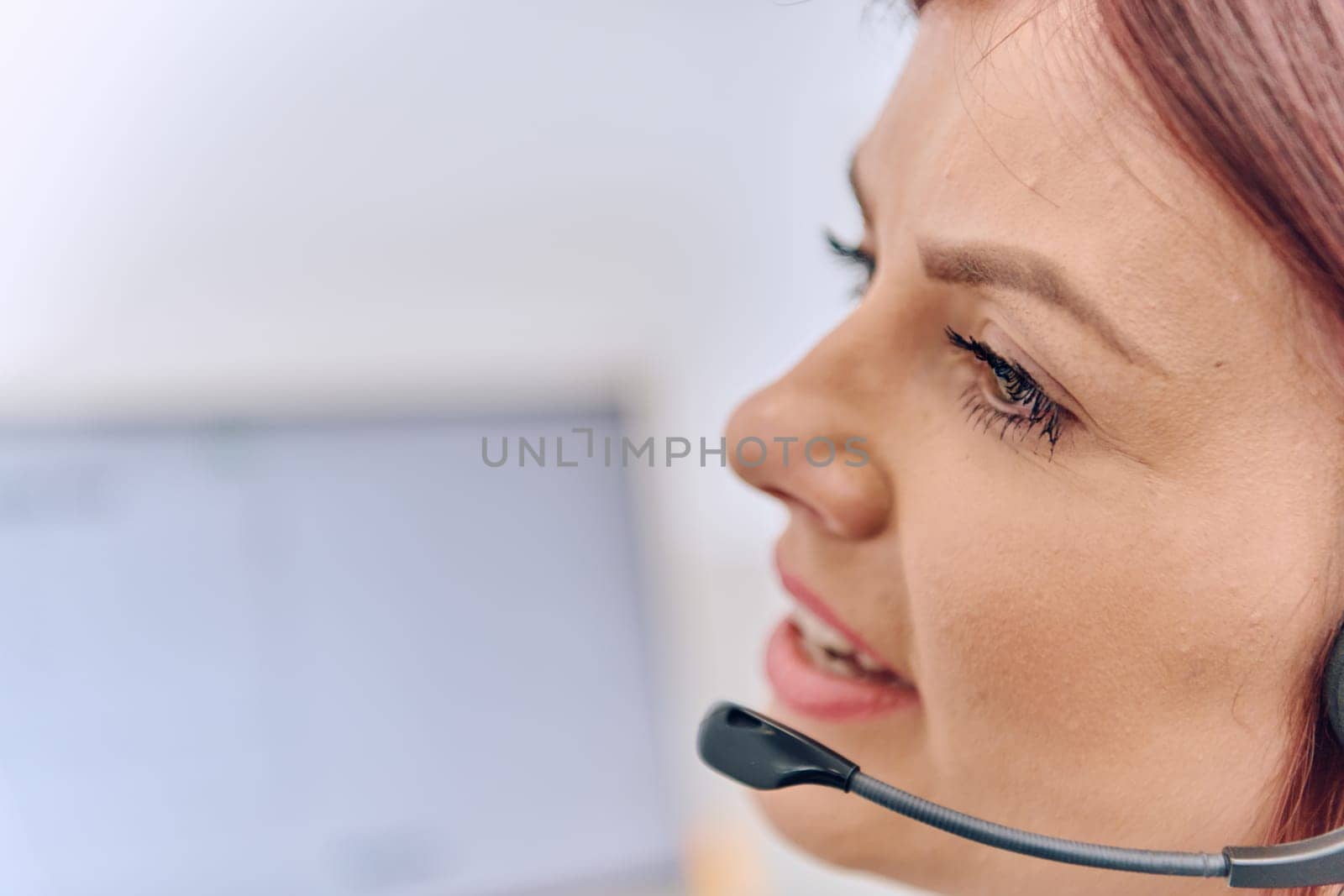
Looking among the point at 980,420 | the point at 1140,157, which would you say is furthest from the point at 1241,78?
the point at 980,420

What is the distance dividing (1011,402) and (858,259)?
0.16 m

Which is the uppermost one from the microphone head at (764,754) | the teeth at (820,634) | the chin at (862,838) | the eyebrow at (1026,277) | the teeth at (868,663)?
the eyebrow at (1026,277)

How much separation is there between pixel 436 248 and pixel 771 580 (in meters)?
0.46

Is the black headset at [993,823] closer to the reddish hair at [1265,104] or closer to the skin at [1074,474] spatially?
the skin at [1074,474]

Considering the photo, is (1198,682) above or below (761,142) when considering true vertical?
below

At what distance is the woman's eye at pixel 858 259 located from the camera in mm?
556

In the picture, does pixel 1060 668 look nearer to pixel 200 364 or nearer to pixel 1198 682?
pixel 1198 682

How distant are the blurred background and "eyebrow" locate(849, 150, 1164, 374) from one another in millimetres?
233

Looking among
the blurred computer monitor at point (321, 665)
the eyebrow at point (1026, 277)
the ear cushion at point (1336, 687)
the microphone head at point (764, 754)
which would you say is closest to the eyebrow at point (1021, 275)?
the eyebrow at point (1026, 277)

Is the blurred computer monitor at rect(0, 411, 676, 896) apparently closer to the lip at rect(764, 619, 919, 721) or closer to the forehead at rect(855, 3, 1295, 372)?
the lip at rect(764, 619, 919, 721)

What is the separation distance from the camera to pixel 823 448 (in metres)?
0.49

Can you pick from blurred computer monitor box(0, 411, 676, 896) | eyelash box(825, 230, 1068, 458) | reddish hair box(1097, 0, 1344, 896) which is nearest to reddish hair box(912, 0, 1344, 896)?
reddish hair box(1097, 0, 1344, 896)

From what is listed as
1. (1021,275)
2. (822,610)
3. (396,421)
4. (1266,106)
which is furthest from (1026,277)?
(396,421)

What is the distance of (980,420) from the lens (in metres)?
0.46
